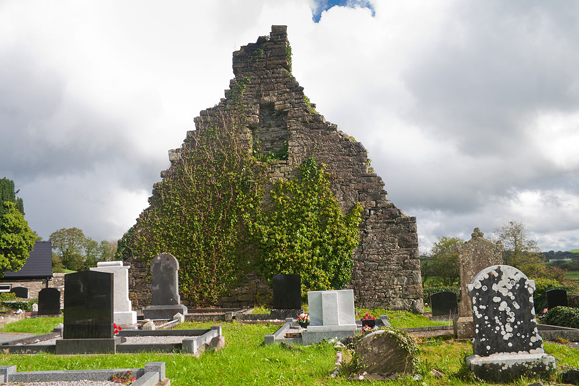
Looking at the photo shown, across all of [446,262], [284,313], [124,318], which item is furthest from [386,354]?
[446,262]

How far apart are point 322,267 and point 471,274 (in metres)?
5.36

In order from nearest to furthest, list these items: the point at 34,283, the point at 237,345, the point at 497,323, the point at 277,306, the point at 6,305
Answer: the point at 497,323
the point at 237,345
the point at 277,306
the point at 6,305
the point at 34,283

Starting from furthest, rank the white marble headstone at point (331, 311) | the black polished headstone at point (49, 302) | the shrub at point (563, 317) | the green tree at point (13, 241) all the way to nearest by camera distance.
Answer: the green tree at point (13, 241) < the black polished headstone at point (49, 302) < the shrub at point (563, 317) < the white marble headstone at point (331, 311)

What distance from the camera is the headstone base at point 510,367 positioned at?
460cm

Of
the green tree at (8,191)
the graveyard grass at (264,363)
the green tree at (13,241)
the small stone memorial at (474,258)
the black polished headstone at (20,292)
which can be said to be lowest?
the black polished headstone at (20,292)

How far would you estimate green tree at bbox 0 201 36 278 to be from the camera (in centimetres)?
1947

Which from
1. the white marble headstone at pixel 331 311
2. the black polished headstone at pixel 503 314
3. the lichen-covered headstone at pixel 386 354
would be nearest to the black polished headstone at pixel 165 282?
the white marble headstone at pixel 331 311

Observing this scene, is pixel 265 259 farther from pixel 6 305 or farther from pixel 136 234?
pixel 6 305

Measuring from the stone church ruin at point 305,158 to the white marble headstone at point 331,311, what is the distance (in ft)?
16.7

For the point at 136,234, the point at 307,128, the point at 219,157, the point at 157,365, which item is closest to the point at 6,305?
the point at 136,234

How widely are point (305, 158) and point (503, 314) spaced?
9.01 meters

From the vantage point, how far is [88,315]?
21.7 feet

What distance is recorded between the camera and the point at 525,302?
4930 millimetres

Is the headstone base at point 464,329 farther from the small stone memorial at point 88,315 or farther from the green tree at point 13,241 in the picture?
the green tree at point 13,241
